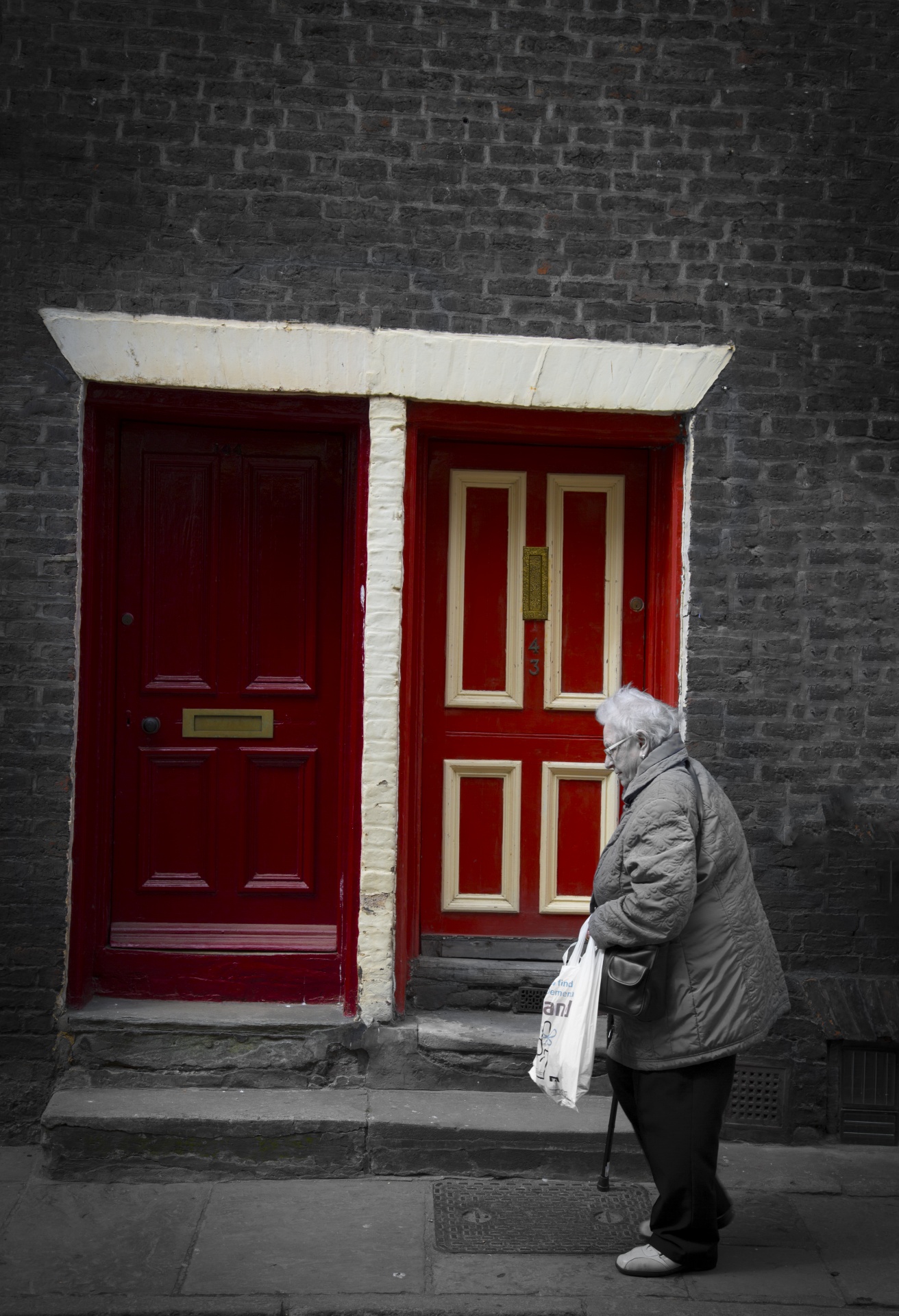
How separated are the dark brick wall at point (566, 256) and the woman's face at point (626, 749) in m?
1.27

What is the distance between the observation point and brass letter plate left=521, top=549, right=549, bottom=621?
5.40 meters

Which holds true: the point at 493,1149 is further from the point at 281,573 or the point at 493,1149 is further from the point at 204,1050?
the point at 281,573

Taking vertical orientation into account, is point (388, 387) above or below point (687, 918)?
above

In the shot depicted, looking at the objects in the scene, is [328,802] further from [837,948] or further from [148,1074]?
[837,948]

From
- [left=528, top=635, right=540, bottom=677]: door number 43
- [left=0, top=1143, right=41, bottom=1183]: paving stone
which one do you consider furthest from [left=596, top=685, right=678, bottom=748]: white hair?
[left=0, top=1143, right=41, bottom=1183]: paving stone

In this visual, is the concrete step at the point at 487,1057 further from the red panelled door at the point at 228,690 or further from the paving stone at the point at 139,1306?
the paving stone at the point at 139,1306

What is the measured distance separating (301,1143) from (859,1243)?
6.65 ft

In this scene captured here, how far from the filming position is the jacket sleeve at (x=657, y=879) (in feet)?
11.7

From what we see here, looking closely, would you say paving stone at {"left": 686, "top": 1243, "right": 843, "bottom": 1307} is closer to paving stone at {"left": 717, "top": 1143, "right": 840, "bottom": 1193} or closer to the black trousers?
the black trousers

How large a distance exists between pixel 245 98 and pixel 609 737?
3.06 meters

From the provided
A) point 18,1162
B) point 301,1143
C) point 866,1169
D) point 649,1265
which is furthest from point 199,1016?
point 866,1169

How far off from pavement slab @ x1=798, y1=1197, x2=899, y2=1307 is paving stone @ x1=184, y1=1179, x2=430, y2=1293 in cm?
137

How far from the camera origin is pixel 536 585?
5410mm

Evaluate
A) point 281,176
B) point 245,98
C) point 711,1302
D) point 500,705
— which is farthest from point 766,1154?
point 245,98
